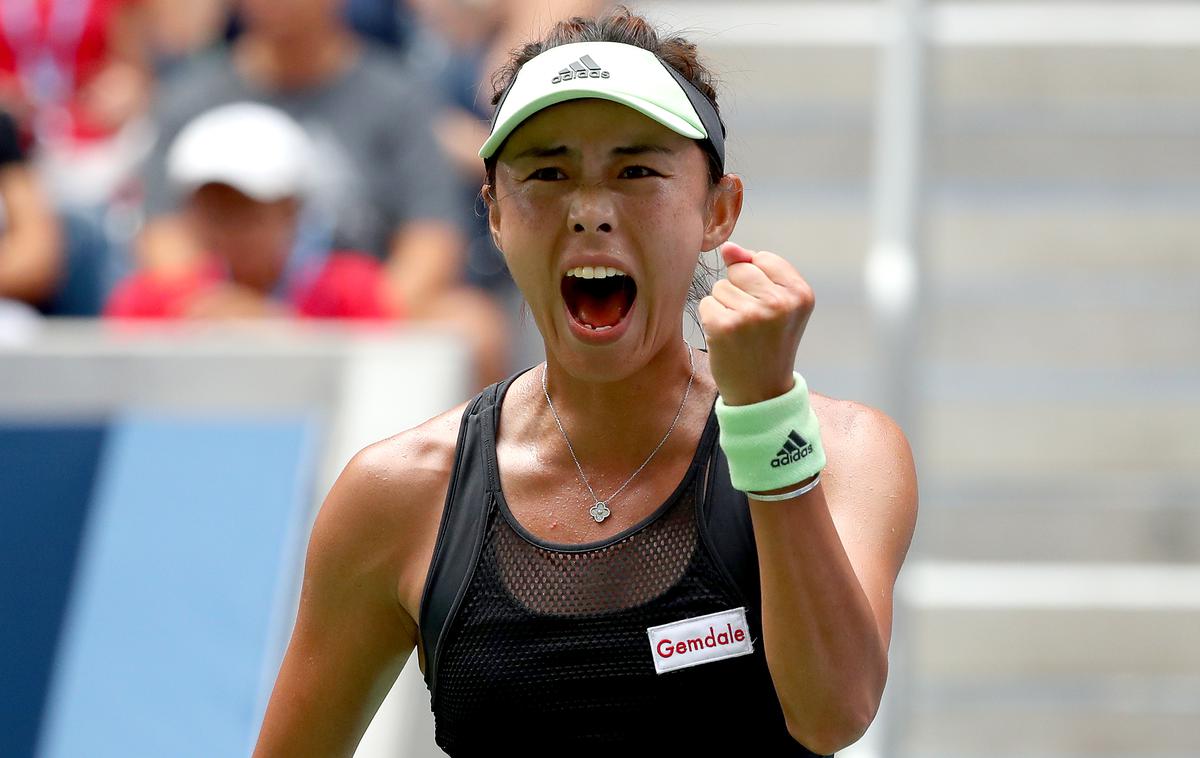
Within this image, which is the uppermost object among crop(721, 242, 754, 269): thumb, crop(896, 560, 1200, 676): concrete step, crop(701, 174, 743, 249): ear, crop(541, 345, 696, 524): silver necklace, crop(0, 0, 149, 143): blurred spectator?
crop(721, 242, 754, 269): thumb

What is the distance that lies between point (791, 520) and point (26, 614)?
2.17 metres

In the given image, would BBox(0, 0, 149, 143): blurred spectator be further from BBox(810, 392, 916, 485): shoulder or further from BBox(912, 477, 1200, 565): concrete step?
BBox(810, 392, 916, 485): shoulder

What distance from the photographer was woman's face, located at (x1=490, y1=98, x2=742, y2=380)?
62.2 inches

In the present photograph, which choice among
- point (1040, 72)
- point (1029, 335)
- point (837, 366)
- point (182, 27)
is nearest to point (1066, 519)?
point (1029, 335)

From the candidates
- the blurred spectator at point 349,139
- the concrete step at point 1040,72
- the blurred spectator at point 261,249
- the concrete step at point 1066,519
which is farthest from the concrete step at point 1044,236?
the blurred spectator at point 261,249

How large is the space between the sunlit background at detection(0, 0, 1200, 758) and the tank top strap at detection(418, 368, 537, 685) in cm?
133

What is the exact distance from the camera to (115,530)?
3.23m

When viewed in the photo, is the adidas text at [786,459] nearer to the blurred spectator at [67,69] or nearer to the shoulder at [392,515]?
the shoulder at [392,515]

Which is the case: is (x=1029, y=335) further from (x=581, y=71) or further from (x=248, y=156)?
(x=581, y=71)

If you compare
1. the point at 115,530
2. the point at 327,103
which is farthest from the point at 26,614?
the point at 327,103

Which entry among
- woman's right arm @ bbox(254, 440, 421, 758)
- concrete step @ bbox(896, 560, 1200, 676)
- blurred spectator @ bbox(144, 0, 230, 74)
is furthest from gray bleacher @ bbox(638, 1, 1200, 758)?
woman's right arm @ bbox(254, 440, 421, 758)

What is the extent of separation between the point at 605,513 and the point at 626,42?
0.49 meters

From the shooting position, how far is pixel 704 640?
5.06ft

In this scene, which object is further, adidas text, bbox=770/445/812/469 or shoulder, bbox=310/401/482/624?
shoulder, bbox=310/401/482/624
